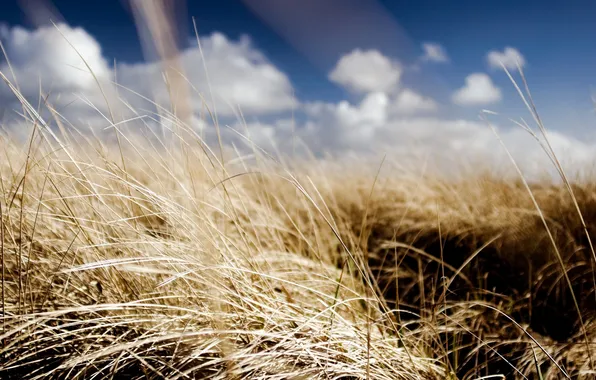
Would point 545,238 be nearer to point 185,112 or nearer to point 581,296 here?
point 581,296

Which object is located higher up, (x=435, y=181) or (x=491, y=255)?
(x=435, y=181)

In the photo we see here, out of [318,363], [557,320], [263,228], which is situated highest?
[263,228]

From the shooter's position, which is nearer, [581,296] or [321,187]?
[581,296]

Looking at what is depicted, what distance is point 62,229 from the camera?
124cm

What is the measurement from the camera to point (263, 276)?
902 millimetres

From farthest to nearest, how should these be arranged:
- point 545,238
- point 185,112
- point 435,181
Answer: point 435,181 < point 545,238 < point 185,112

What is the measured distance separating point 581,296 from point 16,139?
8.53 feet

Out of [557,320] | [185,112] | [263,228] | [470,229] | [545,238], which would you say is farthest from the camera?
[470,229]

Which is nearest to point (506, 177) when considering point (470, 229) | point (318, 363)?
point (470, 229)

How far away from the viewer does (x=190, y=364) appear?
33.2 inches

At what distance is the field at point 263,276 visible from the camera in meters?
0.83

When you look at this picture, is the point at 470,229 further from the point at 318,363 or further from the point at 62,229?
the point at 62,229

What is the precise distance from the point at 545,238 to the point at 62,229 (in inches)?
76.0

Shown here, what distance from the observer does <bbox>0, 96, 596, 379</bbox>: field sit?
828mm
